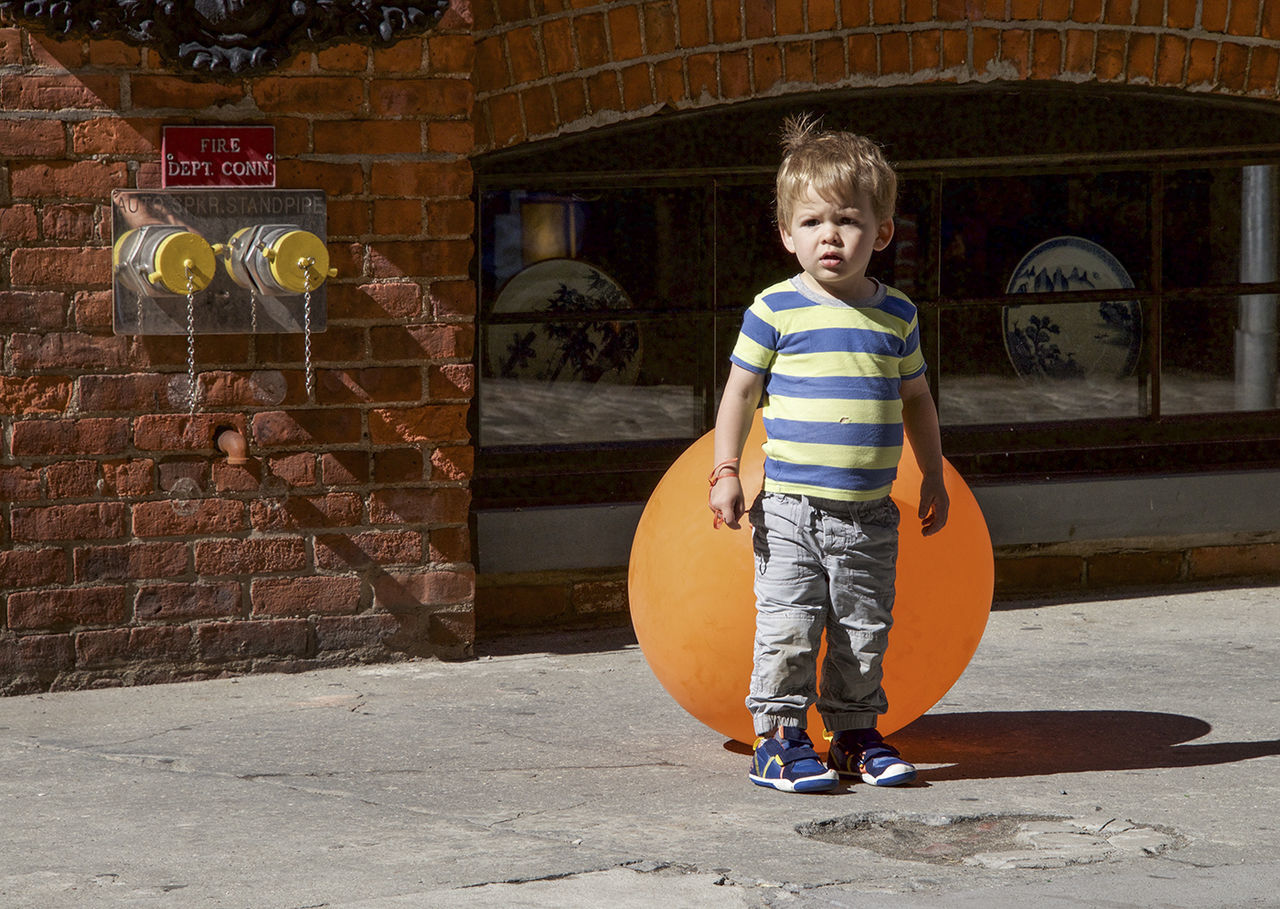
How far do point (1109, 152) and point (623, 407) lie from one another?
2.04 metres

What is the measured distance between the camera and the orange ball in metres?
4.06

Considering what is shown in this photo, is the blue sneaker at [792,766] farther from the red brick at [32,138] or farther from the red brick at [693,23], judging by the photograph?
the red brick at [32,138]

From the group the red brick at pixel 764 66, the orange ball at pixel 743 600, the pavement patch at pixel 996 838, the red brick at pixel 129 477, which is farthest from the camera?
the red brick at pixel 764 66

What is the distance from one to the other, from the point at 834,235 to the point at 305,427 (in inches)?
79.8

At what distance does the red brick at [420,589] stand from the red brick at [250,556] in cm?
27

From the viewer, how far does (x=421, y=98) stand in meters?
5.32

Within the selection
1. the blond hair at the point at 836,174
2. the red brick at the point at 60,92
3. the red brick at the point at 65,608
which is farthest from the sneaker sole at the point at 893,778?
the red brick at the point at 60,92

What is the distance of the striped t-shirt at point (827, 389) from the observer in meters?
3.98

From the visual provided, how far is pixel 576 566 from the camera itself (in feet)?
19.5

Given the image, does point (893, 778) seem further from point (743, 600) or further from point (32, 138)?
point (32, 138)

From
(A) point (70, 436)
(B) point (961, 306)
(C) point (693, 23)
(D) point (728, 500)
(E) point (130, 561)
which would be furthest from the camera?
(B) point (961, 306)

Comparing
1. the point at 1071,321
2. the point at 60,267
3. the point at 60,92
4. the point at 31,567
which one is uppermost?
the point at 60,92

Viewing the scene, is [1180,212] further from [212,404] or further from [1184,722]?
[212,404]

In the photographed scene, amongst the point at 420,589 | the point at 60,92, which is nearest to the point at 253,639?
the point at 420,589
